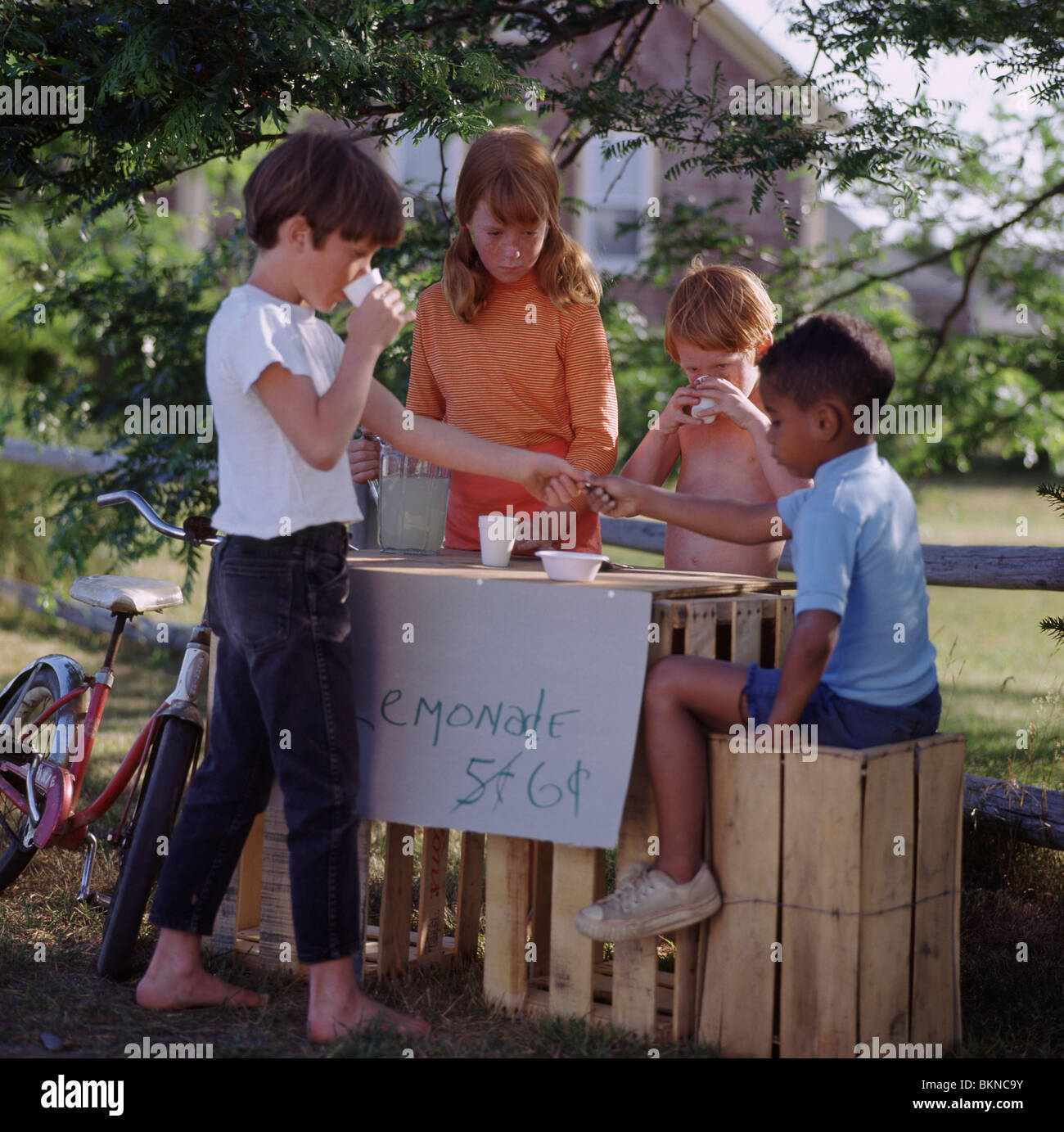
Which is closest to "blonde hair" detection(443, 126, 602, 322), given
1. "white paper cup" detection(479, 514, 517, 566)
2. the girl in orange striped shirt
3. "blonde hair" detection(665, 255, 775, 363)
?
the girl in orange striped shirt

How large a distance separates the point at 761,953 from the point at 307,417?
54.1 inches

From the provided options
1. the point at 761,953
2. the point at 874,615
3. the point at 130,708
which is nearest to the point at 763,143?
the point at 874,615

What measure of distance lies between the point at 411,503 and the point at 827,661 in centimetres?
129

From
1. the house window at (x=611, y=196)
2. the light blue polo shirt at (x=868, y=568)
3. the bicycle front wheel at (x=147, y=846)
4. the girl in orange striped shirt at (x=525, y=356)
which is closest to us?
the light blue polo shirt at (x=868, y=568)

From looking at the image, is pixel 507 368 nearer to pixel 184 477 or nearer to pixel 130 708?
pixel 184 477

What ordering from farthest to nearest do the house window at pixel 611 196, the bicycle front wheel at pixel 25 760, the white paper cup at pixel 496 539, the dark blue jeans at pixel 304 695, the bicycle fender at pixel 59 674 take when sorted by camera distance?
the house window at pixel 611 196, the bicycle fender at pixel 59 674, the bicycle front wheel at pixel 25 760, the white paper cup at pixel 496 539, the dark blue jeans at pixel 304 695

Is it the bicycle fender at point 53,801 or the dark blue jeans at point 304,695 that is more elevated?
the dark blue jeans at point 304,695

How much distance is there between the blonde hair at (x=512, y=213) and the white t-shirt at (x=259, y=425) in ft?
Result: 2.57

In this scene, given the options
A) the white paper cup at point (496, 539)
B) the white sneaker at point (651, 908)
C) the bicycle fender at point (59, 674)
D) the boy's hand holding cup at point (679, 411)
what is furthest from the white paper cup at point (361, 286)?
the bicycle fender at point (59, 674)

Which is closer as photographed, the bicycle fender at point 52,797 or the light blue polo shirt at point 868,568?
the light blue polo shirt at point 868,568

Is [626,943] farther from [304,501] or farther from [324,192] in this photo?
[324,192]

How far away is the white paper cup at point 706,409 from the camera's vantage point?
10.3ft

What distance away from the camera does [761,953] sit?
2.59 m

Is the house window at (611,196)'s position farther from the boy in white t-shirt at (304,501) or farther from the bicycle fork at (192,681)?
the boy in white t-shirt at (304,501)
